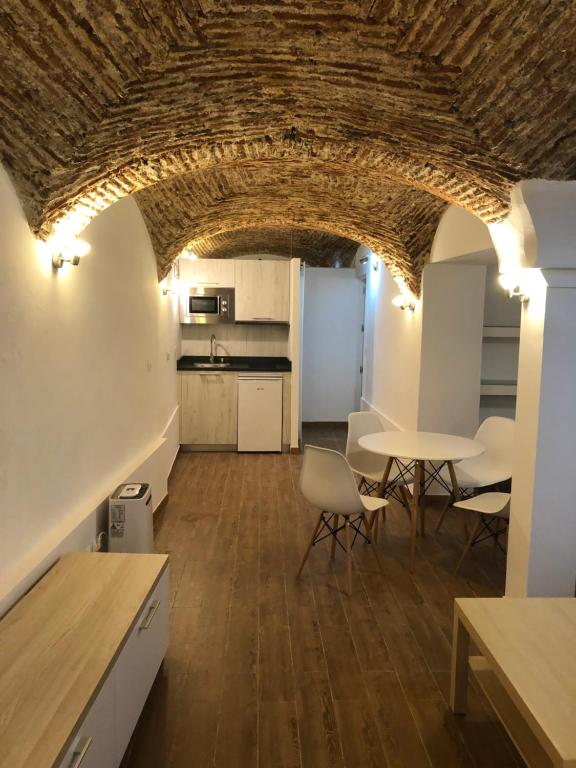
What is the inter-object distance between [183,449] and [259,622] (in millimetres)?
4432

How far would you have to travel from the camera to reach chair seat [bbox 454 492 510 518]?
3723 mm

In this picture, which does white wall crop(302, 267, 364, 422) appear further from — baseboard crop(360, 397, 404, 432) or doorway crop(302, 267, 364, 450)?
baseboard crop(360, 397, 404, 432)

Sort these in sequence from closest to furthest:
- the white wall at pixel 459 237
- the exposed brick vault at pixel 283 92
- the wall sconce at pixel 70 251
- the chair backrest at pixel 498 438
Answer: the exposed brick vault at pixel 283 92 → the wall sconce at pixel 70 251 → the white wall at pixel 459 237 → the chair backrest at pixel 498 438

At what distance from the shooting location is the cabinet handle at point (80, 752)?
60.3 inches

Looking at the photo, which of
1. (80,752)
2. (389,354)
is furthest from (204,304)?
(80,752)

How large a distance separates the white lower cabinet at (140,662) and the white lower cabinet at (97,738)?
0.06 m

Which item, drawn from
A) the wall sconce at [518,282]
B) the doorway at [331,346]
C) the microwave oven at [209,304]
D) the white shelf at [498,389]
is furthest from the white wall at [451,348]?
the doorway at [331,346]

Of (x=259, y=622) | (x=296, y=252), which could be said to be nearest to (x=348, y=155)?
(x=259, y=622)

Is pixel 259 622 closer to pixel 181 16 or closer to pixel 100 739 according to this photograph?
pixel 100 739

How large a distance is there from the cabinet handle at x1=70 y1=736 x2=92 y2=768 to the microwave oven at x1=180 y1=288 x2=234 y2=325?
632 cm

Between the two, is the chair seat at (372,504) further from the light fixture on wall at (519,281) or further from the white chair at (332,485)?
the light fixture on wall at (519,281)

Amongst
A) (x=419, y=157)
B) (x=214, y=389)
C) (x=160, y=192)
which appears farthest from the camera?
(x=214, y=389)

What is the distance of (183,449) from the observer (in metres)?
7.40

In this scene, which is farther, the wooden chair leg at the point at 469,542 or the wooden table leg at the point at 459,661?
the wooden chair leg at the point at 469,542
